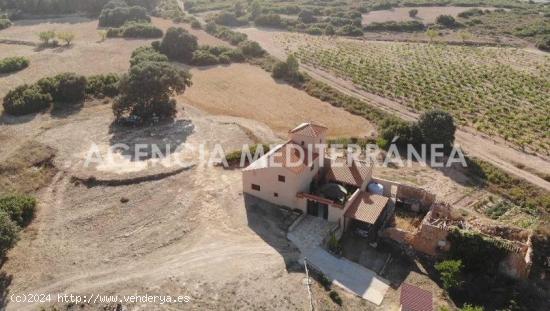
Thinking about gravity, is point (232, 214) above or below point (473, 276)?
above

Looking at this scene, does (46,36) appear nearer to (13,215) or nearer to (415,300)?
(13,215)

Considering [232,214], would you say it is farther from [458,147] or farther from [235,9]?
[235,9]

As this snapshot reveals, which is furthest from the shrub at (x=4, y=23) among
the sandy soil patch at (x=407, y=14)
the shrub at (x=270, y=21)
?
the sandy soil patch at (x=407, y=14)

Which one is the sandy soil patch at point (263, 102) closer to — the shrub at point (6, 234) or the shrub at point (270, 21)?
the shrub at point (6, 234)

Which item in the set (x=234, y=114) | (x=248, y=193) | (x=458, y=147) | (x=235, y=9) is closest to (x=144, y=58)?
(x=234, y=114)

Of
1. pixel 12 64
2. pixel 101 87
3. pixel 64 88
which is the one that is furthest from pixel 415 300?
pixel 12 64

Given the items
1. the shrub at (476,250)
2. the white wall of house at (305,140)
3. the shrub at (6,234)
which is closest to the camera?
the shrub at (6,234)

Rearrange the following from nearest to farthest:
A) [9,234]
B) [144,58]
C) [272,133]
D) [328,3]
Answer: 1. [9,234]
2. [272,133]
3. [144,58]
4. [328,3]
